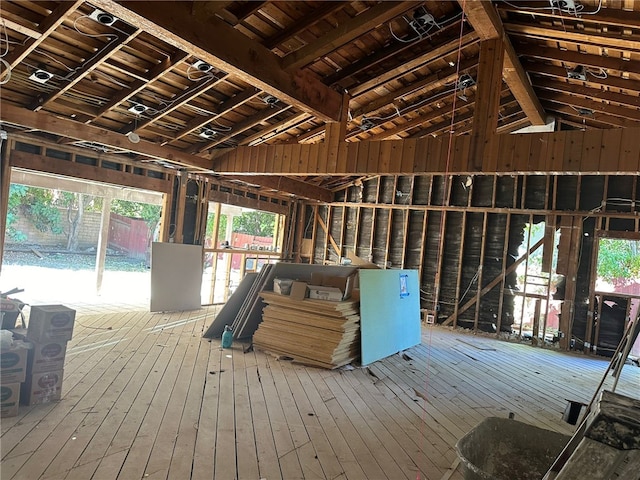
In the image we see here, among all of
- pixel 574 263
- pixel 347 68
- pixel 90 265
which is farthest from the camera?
pixel 90 265

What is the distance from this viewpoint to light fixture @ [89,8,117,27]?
11.8 feet

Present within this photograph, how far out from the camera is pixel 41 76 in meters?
4.52

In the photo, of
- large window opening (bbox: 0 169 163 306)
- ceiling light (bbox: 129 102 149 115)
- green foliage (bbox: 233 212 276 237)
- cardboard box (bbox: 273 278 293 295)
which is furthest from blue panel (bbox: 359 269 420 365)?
green foliage (bbox: 233 212 276 237)

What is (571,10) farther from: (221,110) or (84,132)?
(84,132)

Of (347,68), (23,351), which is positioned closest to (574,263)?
(347,68)

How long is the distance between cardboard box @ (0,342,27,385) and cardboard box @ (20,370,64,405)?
0.45 feet

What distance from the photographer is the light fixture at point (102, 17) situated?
3.61 meters

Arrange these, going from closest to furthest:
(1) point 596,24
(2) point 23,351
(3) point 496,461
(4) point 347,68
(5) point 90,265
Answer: (3) point 496,461 → (2) point 23,351 → (1) point 596,24 → (4) point 347,68 → (5) point 90,265

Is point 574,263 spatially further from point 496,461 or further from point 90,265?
point 90,265

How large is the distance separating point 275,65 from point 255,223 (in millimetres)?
14976

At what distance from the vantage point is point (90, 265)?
59.6 feet

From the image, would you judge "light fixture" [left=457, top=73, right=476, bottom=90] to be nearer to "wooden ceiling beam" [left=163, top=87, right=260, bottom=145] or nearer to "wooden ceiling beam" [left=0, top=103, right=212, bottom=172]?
"wooden ceiling beam" [left=163, top=87, right=260, bottom=145]

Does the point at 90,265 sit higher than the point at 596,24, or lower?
lower

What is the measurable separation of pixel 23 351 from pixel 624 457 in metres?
3.96
